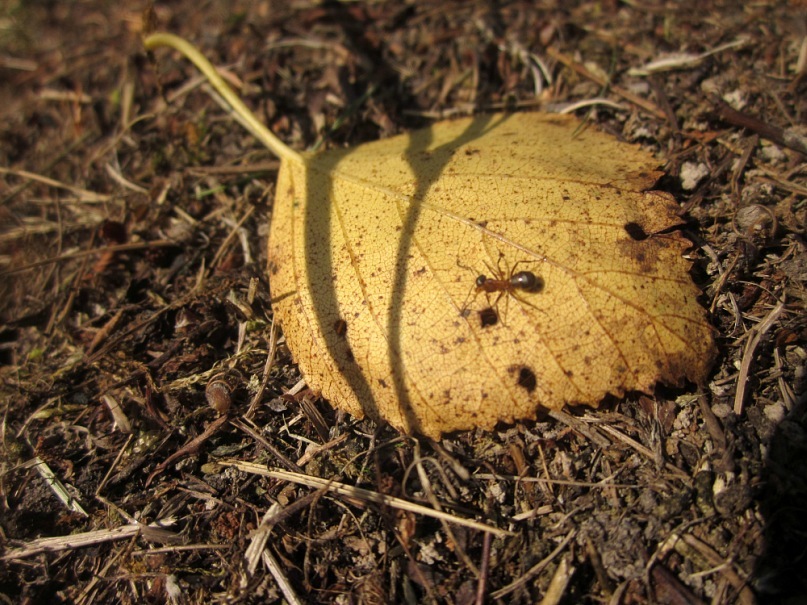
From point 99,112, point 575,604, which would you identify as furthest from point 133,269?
point 575,604

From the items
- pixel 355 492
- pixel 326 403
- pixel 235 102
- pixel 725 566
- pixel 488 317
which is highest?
pixel 235 102

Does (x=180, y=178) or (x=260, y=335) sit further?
(x=180, y=178)

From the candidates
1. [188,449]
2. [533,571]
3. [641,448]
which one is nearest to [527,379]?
[641,448]

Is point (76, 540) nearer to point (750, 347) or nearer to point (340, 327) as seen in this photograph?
point (340, 327)

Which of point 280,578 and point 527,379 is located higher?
point 527,379

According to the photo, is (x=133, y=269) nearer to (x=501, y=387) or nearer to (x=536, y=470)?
(x=501, y=387)

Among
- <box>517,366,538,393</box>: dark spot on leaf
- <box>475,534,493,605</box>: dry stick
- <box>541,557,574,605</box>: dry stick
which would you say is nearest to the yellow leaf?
<box>517,366,538,393</box>: dark spot on leaf

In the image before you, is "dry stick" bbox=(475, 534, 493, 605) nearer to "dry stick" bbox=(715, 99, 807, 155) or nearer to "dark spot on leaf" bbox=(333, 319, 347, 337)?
"dark spot on leaf" bbox=(333, 319, 347, 337)
